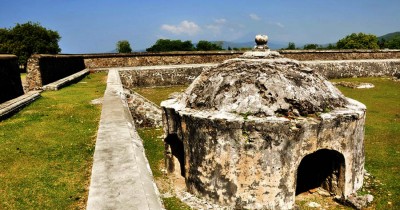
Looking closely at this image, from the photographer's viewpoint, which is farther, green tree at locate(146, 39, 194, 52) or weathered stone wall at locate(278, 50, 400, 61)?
green tree at locate(146, 39, 194, 52)

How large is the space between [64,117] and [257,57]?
17.1ft

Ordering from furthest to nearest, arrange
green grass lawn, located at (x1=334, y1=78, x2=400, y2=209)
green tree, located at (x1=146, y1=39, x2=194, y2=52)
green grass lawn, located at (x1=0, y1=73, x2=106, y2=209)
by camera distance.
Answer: green tree, located at (x1=146, y1=39, x2=194, y2=52)
green grass lawn, located at (x1=334, y1=78, x2=400, y2=209)
green grass lawn, located at (x1=0, y1=73, x2=106, y2=209)

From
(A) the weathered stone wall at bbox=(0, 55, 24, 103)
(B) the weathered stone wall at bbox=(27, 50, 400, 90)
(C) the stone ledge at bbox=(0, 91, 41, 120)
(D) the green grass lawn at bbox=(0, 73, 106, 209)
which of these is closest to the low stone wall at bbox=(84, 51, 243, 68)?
(B) the weathered stone wall at bbox=(27, 50, 400, 90)

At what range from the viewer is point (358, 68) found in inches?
1179

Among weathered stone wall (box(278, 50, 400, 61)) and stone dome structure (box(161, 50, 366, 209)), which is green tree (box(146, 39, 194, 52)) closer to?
weathered stone wall (box(278, 50, 400, 61))

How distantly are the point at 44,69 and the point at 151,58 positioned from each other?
43.5ft

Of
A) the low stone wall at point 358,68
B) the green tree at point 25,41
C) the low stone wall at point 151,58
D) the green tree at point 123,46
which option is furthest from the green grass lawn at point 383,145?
the green tree at point 123,46

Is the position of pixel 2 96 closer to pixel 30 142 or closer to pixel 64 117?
pixel 64 117

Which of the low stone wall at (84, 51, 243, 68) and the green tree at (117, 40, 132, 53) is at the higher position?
the green tree at (117, 40, 132, 53)

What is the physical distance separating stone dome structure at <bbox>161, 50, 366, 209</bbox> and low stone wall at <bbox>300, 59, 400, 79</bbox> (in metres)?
23.4

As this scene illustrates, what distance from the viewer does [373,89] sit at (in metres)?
22.8

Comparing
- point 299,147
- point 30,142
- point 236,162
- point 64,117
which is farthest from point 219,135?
point 64,117

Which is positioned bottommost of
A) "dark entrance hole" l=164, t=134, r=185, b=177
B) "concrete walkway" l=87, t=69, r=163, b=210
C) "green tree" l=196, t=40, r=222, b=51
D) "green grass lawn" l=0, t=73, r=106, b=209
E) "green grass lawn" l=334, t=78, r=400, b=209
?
"green grass lawn" l=334, t=78, r=400, b=209

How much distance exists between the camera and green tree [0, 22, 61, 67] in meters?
43.7
